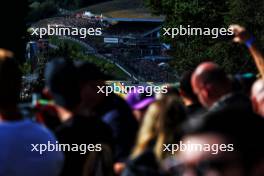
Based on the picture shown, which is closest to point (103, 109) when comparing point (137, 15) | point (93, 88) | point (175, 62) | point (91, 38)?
point (93, 88)

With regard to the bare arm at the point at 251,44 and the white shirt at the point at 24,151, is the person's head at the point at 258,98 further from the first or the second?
the white shirt at the point at 24,151

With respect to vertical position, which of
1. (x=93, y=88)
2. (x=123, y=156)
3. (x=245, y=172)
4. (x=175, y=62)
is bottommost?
(x=175, y=62)

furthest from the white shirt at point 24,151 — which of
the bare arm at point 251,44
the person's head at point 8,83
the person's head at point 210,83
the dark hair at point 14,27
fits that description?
the dark hair at point 14,27

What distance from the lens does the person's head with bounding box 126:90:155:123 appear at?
17.2 feet

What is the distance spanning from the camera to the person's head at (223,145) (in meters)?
2.87

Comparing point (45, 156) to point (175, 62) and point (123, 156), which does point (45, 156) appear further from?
point (175, 62)

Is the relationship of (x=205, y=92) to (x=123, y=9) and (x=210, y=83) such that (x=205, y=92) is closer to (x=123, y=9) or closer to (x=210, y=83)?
(x=210, y=83)

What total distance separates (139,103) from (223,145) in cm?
244

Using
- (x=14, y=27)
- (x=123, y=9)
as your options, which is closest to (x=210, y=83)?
(x=14, y=27)

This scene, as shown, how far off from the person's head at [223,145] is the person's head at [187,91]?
9.03ft

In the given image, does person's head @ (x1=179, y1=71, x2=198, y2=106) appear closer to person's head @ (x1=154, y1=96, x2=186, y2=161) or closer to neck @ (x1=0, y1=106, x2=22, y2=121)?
person's head @ (x1=154, y1=96, x2=186, y2=161)

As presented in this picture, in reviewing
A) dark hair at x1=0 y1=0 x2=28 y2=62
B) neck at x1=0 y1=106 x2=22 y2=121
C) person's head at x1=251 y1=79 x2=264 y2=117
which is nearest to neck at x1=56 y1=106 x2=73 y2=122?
neck at x1=0 y1=106 x2=22 y2=121

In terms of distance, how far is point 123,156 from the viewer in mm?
5078

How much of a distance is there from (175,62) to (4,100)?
50.1 metres
